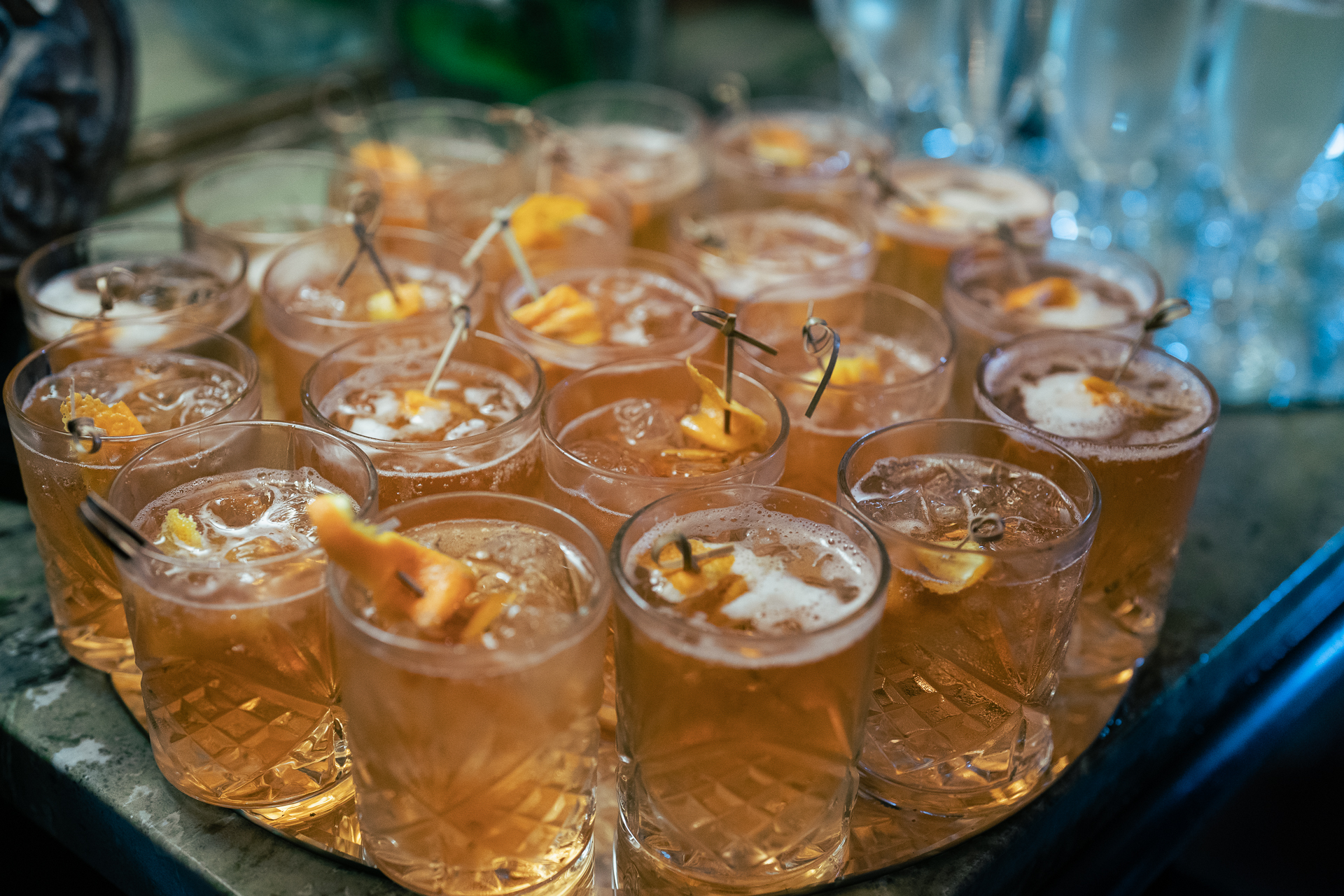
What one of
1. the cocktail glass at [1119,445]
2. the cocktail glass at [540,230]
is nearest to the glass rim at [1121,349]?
the cocktail glass at [1119,445]

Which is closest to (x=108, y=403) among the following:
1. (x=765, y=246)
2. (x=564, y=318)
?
(x=564, y=318)

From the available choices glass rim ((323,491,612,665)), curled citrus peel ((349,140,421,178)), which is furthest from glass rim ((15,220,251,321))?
glass rim ((323,491,612,665))

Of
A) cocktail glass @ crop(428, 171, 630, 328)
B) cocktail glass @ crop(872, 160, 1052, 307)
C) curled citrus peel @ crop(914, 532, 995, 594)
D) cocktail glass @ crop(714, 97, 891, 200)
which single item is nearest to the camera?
curled citrus peel @ crop(914, 532, 995, 594)

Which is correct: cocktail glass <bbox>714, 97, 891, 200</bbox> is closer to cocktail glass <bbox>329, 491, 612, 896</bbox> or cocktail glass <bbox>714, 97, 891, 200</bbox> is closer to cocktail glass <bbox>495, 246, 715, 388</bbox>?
cocktail glass <bbox>495, 246, 715, 388</bbox>

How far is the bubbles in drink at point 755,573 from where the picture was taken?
0.92 meters

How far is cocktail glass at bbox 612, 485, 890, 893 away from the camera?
Result: 888 millimetres

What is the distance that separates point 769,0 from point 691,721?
8.48 feet

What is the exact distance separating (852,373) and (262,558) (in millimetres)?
663

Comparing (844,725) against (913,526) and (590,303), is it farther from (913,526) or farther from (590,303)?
Result: (590,303)

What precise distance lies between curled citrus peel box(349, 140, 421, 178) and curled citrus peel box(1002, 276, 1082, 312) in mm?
942

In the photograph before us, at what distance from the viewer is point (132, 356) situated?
124 centimetres

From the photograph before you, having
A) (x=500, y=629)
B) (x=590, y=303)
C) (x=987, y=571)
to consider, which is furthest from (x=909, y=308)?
(x=500, y=629)

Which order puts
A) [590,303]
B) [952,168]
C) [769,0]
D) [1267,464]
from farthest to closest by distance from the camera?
1. [769,0]
2. [952,168]
3. [1267,464]
4. [590,303]

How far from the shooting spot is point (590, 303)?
55.7 inches
